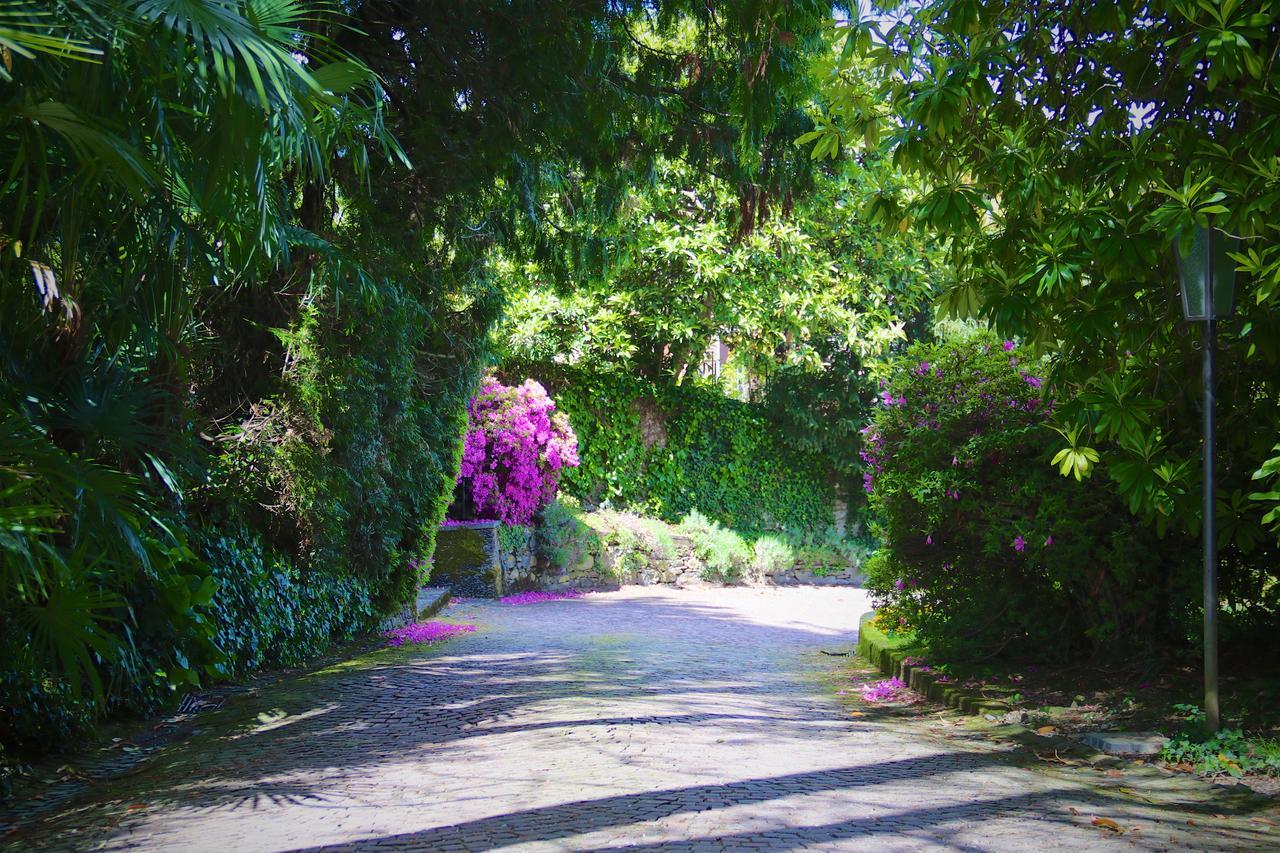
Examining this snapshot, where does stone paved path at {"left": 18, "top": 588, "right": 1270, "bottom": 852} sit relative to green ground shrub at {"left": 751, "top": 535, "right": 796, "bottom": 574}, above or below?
below

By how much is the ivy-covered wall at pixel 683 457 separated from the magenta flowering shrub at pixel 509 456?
1706 millimetres

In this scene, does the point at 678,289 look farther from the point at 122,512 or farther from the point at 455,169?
the point at 122,512

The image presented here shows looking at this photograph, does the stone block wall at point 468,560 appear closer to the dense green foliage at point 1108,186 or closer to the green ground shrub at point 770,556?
the green ground shrub at point 770,556

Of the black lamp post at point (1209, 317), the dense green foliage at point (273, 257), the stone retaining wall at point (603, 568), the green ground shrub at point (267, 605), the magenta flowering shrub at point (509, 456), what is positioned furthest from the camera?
the magenta flowering shrub at point (509, 456)

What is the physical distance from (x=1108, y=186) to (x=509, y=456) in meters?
14.6

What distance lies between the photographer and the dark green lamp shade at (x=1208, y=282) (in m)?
6.11

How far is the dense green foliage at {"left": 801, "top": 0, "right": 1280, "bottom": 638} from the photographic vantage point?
5.24 meters

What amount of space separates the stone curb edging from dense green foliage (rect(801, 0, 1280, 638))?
185 centimetres

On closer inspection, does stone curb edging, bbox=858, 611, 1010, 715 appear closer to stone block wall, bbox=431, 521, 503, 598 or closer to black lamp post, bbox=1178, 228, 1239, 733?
black lamp post, bbox=1178, 228, 1239, 733

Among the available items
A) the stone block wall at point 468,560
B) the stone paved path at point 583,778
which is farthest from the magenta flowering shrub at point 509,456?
the stone paved path at point 583,778

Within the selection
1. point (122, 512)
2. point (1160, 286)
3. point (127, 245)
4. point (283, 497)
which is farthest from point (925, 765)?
point (283, 497)

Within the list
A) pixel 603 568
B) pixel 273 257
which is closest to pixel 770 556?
pixel 603 568

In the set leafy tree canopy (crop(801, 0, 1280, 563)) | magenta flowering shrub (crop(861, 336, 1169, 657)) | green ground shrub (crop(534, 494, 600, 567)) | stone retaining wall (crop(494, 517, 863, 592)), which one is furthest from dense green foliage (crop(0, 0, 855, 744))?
green ground shrub (crop(534, 494, 600, 567))

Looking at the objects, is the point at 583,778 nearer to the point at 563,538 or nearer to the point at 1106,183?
the point at 1106,183
